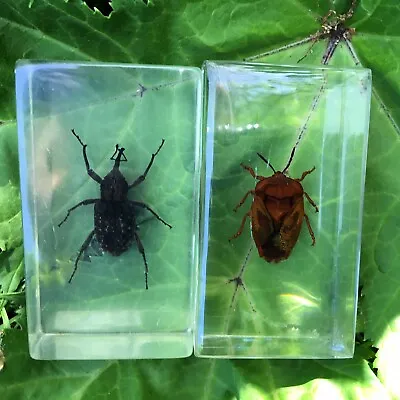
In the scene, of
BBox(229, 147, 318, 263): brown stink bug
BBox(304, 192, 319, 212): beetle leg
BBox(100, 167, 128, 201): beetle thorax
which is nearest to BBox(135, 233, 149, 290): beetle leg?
BBox(100, 167, 128, 201): beetle thorax

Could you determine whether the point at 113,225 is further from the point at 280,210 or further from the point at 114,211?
the point at 280,210

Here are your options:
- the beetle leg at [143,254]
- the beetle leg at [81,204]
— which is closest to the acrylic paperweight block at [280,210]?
the beetle leg at [143,254]

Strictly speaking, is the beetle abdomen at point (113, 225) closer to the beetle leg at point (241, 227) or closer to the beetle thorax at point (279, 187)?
the beetle leg at point (241, 227)

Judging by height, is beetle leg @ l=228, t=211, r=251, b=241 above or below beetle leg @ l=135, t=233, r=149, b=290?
above

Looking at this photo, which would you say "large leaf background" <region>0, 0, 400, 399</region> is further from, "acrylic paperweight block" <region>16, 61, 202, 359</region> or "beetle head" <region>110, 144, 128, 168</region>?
"beetle head" <region>110, 144, 128, 168</region>

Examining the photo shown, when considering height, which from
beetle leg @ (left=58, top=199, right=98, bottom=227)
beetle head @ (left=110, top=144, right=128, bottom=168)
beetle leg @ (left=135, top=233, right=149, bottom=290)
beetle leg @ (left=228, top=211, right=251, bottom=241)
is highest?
beetle head @ (left=110, top=144, right=128, bottom=168)

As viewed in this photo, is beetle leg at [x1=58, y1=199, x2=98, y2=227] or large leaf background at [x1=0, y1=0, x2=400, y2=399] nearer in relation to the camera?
large leaf background at [x1=0, y1=0, x2=400, y2=399]
